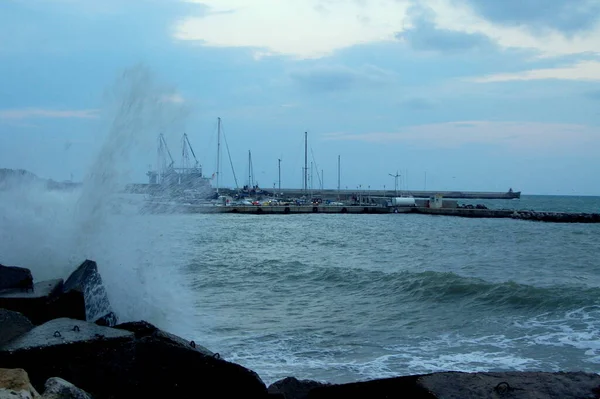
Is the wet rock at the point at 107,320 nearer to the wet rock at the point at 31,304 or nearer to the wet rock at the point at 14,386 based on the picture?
the wet rock at the point at 31,304

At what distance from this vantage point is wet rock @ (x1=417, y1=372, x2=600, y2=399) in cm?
480

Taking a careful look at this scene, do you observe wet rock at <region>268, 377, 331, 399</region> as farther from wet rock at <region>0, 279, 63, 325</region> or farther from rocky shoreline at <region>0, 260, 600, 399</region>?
wet rock at <region>0, 279, 63, 325</region>

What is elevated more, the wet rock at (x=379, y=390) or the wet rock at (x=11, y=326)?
the wet rock at (x=11, y=326)

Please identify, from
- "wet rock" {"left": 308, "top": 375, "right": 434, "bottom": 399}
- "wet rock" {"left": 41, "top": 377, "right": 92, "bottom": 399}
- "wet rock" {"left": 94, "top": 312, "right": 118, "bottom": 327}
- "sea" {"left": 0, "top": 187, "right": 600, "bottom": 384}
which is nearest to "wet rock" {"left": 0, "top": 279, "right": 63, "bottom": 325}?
"wet rock" {"left": 94, "top": 312, "right": 118, "bottom": 327}

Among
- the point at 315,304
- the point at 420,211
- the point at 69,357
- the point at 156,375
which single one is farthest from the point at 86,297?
the point at 420,211

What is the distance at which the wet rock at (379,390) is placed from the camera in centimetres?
510

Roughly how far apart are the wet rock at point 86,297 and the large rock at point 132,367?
1728mm

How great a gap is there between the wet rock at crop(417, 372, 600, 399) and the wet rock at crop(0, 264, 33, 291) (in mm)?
5551

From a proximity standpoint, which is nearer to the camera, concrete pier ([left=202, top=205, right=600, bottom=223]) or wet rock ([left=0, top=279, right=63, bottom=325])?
wet rock ([left=0, top=279, right=63, bottom=325])

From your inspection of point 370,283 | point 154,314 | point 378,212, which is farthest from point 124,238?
point 378,212

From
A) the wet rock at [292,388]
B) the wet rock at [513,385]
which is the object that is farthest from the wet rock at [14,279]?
the wet rock at [513,385]

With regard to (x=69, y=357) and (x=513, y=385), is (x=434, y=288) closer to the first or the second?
(x=513, y=385)

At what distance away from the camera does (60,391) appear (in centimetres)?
470

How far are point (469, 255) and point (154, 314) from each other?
18894 millimetres
